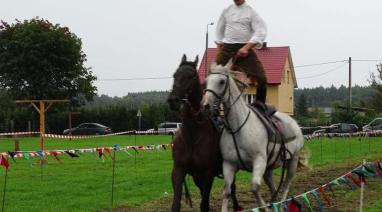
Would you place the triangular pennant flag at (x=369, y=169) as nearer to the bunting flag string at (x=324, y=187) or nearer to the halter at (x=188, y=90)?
the bunting flag string at (x=324, y=187)

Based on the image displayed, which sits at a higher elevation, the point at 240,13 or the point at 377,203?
the point at 240,13

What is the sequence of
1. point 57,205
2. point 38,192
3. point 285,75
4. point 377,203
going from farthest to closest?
point 285,75
point 38,192
point 57,205
point 377,203

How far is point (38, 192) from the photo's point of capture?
48.0 feet

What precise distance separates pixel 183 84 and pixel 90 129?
5352cm

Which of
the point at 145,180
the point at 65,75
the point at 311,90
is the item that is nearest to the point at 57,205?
the point at 145,180

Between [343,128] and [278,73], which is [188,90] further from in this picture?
[278,73]

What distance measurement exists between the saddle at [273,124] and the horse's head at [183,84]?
4.11 ft

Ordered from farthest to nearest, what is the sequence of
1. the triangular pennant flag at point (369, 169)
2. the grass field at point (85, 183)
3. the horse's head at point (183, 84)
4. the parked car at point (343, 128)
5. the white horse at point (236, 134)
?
the parked car at point (343, 128) → the grass field at point (85, 183) → the triangular pennant flag at point (369, 169) → the white horse at point (236, 134) → the horse's head at point (183, 84)

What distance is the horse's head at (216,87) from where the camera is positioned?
7594 mm

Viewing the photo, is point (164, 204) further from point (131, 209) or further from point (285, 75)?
point (285, 75)

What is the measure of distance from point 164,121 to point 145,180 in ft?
159

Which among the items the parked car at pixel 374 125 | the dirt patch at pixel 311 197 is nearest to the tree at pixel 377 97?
the parked car at pixel 374 125

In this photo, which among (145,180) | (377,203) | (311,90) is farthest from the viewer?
(311,90)

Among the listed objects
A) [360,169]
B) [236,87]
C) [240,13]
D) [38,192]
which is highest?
[240,13]
